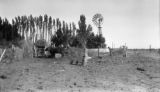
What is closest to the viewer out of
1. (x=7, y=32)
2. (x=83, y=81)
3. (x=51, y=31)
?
(x=83, y=81)

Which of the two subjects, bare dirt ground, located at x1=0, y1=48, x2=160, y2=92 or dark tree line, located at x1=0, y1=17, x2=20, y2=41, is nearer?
bare dirt ground, located at x1=0, y1=48, x2=160, y2=92

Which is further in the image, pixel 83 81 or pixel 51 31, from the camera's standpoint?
pixel 51 31

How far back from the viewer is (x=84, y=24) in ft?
116

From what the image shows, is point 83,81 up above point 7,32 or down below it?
below

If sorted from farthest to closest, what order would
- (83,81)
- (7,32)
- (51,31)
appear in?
(51,31) → (7,32) → (83,81)

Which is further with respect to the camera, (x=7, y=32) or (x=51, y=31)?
(x=51, y=31)

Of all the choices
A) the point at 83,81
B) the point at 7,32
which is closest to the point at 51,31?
the point at 7,32

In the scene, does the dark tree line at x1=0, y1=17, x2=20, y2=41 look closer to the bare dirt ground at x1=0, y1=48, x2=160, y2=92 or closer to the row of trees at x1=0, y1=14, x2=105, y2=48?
the row of trees at x1=0, y1=14, x2=105, y2=48

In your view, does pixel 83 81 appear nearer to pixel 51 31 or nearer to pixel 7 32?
pixel 7 32

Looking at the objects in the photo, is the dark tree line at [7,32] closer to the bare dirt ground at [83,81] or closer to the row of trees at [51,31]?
the row of trees at [51,31]

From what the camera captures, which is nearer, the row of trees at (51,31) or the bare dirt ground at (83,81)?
the bare dirt ground at (83,81)

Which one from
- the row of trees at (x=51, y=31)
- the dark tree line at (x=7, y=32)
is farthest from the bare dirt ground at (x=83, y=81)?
the dark tree line at (x=7, y=32)

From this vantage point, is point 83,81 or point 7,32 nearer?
point 83,81

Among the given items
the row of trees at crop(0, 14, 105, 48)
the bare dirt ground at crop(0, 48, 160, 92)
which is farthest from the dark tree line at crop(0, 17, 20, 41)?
the bare dirt ground at crop(0, 48, 160, 92)
